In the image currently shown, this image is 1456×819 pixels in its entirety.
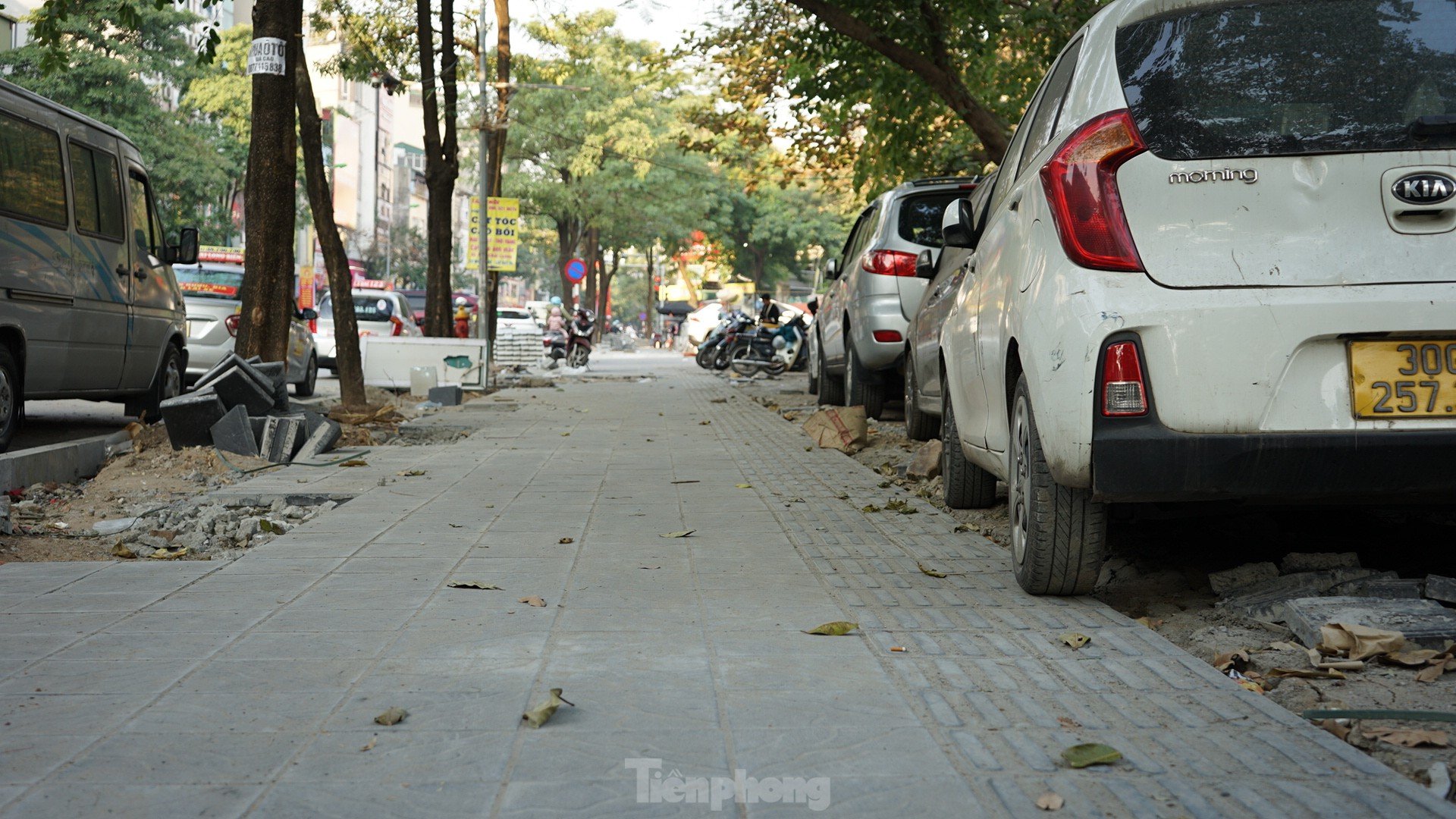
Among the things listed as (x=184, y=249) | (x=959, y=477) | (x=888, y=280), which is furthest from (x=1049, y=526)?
(x=184, y=249)

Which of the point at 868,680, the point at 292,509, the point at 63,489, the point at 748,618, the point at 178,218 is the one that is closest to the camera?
the point at 868,680

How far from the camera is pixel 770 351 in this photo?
26.0 meters

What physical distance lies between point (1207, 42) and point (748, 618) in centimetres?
225

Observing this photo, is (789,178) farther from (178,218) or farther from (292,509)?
(178,218)

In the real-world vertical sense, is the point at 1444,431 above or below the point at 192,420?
above

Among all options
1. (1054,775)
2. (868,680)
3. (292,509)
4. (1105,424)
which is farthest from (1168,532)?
(292,509)

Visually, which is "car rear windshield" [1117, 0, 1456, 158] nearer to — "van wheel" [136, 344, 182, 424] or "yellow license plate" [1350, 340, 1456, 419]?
"yellow license plate" [1350, 340, 1456, 419]

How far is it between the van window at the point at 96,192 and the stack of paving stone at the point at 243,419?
6.12 feet

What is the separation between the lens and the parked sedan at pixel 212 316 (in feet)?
53.9

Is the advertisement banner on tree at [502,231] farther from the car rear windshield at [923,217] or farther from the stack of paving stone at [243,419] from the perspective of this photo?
the stack of paving stone at [243,419]

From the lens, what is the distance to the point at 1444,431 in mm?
4043

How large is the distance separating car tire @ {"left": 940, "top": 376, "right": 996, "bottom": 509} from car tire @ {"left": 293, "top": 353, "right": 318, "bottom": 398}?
12.5 metres

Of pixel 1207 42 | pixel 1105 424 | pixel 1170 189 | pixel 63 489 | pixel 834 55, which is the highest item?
pixel 834 55

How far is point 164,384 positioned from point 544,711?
10.1 meters
